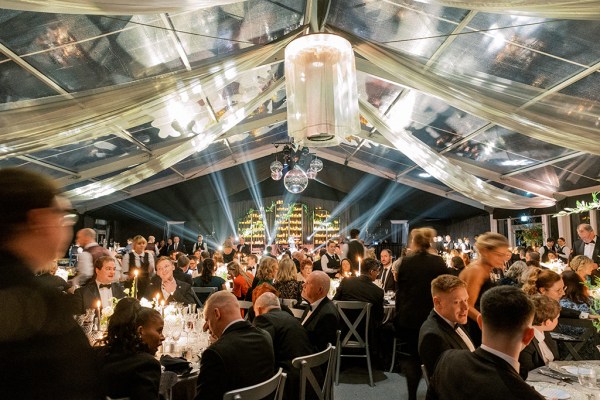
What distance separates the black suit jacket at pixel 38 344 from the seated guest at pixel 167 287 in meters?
3.49

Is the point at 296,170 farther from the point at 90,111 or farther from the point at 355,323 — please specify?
the point at 90,111

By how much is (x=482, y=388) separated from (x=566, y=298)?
3.19 metres

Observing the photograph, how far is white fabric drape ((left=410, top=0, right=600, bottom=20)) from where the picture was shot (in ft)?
6.79

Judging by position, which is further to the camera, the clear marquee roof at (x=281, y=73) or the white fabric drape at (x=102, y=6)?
the clear marquee roof at (x=281, y=73)

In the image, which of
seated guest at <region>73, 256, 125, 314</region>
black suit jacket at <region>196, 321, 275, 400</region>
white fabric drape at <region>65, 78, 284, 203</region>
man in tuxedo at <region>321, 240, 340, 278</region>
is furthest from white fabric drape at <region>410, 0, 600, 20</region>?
man in tuxedo at <region>321, 240, 340, 278</region>

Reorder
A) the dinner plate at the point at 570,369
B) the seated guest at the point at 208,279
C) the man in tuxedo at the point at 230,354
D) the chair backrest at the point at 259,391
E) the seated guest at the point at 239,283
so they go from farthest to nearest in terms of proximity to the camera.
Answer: the seated guest at the point at 208,279
the seated guest at the point at 239,283
the dinner plate at the point at 570,369
the man in tuxedo at the point at 230,354
the chair backrest at the point at 259,391

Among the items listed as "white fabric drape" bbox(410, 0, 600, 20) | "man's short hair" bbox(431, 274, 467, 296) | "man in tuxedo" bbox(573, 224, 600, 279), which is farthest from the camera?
"man in tuxedo" bbox(573, 224, 600, 279)

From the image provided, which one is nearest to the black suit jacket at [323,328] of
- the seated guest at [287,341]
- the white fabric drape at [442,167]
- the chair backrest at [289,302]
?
the seated guest at [287,341]

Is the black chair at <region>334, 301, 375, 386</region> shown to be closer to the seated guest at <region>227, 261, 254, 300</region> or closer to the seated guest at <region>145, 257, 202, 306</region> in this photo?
the seated guest at <region>227, 261, 254, 300</region>

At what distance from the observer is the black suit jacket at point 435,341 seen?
2316mm

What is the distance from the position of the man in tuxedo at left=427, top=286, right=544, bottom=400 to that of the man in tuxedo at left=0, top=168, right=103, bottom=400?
1.29 metres

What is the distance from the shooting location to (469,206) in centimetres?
1402

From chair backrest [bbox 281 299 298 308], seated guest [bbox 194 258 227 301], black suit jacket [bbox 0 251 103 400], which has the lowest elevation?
chair backrest [bbox 281 299 298 308]

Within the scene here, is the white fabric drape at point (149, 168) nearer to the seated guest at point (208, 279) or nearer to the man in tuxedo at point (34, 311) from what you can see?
the seated guest at point (208, 279)
